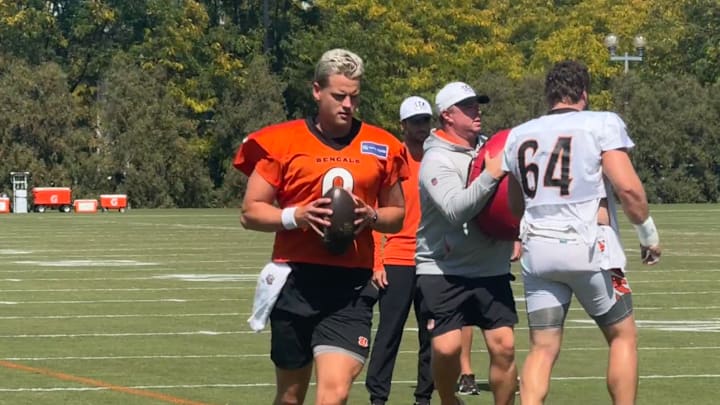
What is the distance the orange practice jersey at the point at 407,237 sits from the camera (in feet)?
37.7

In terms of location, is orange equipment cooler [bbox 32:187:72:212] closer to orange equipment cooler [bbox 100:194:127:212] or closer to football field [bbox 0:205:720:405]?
orange equipment cooler [bbox 100:194:127:212]

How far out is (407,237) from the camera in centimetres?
1152

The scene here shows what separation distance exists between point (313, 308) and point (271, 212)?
473 millimetres

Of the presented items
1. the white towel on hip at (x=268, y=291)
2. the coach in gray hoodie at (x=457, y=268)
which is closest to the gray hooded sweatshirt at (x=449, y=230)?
the coach in gray hoodie at (x=457, y=268)

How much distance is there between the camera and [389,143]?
8305 mm

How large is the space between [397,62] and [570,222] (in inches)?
2711

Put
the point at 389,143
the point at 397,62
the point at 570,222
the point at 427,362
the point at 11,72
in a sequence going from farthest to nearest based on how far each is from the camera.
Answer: the point at 397,62, the point at 11,72, the point at 427,362, the point at 570,222, the point at 389,143

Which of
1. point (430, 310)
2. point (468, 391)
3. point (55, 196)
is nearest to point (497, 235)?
point (430, 310)

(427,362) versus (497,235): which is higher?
(497,235)

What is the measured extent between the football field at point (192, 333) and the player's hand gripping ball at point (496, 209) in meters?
2.28

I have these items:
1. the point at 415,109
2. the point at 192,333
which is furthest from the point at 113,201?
the point at 415,109

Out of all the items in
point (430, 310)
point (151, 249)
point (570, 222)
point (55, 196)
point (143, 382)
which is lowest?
point (55, 196)

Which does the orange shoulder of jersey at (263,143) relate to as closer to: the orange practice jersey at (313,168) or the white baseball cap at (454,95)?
the orange practice jersey at (313,168)

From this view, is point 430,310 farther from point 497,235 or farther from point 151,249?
point 151,249
